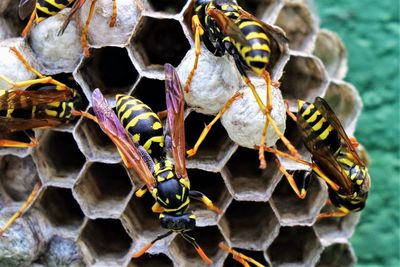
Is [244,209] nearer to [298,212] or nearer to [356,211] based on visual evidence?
[298,212]

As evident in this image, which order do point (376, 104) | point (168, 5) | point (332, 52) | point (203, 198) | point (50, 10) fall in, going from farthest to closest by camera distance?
point (376, 104)
point (332, 52)
point (168, 5)
point (203, 198)
point (50, 10)

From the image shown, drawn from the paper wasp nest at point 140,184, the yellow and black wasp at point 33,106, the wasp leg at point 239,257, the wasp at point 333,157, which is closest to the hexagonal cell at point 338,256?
the paper wasp nest at point 140,184

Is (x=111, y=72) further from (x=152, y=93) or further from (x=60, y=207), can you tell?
(x=60, y=207)

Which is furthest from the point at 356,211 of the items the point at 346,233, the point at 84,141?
the point at 84,141

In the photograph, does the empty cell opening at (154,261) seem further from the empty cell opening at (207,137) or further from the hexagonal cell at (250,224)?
the empty cell opening at (207,137)

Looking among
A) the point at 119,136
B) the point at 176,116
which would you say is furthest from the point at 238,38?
the point at 119,136

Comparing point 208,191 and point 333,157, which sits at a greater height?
point 333,157

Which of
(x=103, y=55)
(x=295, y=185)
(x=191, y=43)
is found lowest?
(x=295, y=185)

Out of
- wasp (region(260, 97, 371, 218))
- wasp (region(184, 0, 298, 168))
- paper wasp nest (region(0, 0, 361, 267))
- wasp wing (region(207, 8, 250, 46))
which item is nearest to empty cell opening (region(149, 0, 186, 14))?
paper wasp nest (region(0, 0, 361, 267))
